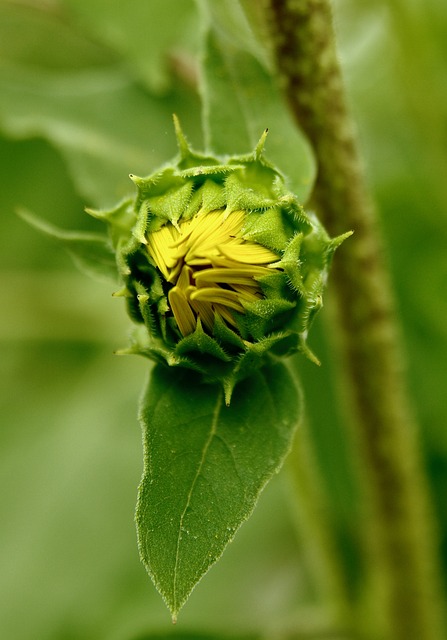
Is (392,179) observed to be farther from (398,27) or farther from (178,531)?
(178,531)

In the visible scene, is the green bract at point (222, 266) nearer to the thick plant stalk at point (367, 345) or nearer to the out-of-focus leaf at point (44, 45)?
the thick plant stalk at point (367, 345)

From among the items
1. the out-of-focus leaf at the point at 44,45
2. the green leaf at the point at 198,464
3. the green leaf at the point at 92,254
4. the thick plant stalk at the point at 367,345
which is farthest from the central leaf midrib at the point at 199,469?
the out-of-focus leaf at the point at 44,45

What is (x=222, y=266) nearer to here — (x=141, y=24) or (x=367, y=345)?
(x=367, y=345)

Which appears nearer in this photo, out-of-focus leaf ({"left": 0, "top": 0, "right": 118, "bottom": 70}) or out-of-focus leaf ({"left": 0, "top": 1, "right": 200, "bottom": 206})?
out-of-focus leaf ({"left": 0, "top": 1, "right": 200, "bottom": 206})

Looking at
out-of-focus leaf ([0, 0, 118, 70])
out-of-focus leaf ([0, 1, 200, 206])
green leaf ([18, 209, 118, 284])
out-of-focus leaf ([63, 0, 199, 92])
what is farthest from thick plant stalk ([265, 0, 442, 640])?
out-of-focus leaf ([0, 0, 118, 70])

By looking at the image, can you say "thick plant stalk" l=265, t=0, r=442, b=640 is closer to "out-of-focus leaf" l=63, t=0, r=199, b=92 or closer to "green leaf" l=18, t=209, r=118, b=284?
"green leaf" l=18, t=209, r=118, b=284

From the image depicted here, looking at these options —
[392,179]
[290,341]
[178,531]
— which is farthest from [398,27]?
[178,531]
